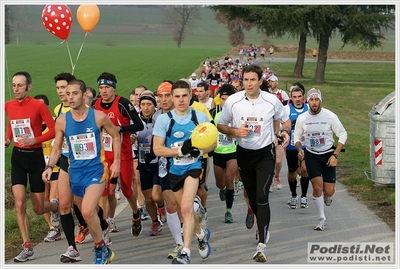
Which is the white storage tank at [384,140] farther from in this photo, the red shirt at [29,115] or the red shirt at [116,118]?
the red shirt at [29,115]

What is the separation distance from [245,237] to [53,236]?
2459 millimetres

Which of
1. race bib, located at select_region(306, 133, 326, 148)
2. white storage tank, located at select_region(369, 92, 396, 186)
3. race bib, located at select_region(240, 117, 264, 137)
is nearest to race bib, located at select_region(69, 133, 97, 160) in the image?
race bib, located at select_region(240, 117, 264, 137)

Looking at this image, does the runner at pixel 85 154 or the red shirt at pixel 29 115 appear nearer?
the runner at pixel 85 154

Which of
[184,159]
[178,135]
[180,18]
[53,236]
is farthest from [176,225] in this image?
[180,18]

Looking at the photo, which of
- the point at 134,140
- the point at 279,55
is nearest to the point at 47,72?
the point at 279,55

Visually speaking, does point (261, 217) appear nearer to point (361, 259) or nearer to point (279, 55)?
point (361, 259)

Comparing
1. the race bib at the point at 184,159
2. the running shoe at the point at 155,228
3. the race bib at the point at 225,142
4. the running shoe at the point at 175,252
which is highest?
the race bib at the point at 184,159

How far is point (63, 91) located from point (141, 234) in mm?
2152

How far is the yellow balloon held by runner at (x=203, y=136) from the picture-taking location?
768 cm

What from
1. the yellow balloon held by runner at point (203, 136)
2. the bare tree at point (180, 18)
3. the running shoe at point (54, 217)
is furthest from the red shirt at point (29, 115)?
the bare tree at point (180, 18)

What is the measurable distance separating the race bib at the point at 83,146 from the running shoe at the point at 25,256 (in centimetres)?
128

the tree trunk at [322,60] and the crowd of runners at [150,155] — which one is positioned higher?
the crowd of runners at [150,155]

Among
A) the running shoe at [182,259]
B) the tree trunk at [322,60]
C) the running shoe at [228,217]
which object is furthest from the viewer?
the tree trunk at [322,60]

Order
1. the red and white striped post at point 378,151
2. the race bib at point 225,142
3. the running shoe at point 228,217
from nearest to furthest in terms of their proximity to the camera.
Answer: the running shoe at point 228,217
the race bib at point 225,142
the red and white striped post at point 378,151
